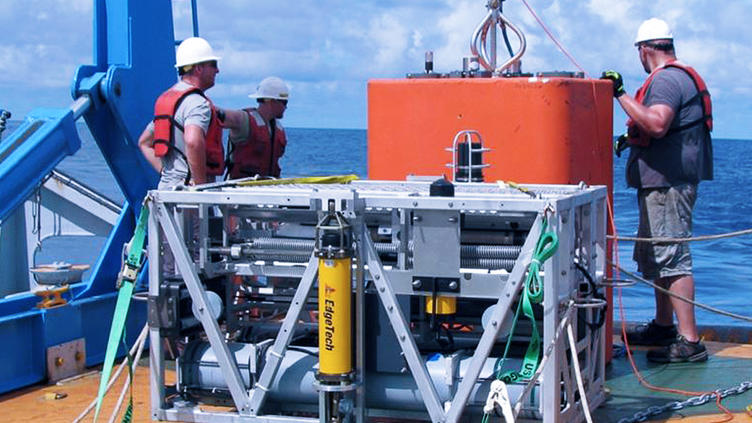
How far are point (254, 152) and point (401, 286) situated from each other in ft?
10.2

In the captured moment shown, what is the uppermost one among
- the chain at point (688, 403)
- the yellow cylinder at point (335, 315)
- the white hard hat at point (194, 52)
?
the white hard hat at point (194, 52)

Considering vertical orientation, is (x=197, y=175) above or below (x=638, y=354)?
above

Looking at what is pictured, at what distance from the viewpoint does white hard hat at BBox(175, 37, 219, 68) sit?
6.34m

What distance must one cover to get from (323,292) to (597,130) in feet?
7.57

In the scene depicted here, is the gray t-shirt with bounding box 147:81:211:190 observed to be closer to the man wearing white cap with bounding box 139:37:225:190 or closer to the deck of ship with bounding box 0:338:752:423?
the man wearing white cap with bounding box 139:37:225:190

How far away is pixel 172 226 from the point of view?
461 centimetres

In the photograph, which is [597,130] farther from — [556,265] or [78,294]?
[78,294]

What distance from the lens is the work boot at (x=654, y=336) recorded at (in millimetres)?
6832

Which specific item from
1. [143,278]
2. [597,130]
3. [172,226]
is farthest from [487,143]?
[143,278]

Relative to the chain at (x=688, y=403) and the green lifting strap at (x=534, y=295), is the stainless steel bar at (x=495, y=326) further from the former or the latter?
the chain at (x=688, y=403)

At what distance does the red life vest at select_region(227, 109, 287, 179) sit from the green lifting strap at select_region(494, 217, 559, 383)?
331 cm

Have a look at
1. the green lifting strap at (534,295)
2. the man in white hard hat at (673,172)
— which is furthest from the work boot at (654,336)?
the green lifting strap at (534,295)

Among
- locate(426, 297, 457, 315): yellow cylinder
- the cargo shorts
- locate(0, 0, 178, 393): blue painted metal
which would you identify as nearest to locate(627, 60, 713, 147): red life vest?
the cargo shorts

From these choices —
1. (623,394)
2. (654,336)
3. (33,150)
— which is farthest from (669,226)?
(33,150)
